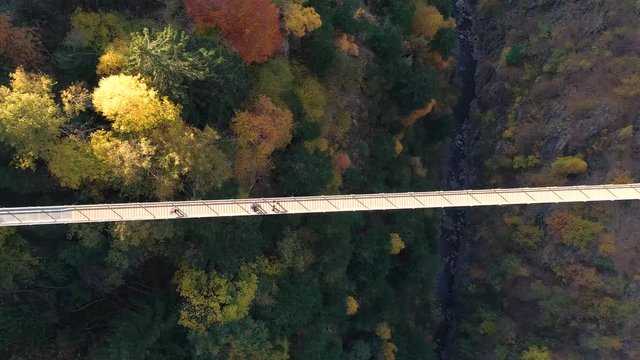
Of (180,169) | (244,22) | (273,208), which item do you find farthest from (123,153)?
(244,22)

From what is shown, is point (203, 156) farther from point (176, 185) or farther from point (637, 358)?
point (637, 358)

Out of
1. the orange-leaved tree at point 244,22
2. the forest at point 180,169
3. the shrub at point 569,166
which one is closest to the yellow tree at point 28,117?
the forest at point 180,169

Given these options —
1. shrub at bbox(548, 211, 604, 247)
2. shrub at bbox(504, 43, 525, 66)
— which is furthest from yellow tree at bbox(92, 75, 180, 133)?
shrub at bbox(504, 43, 525, 66)

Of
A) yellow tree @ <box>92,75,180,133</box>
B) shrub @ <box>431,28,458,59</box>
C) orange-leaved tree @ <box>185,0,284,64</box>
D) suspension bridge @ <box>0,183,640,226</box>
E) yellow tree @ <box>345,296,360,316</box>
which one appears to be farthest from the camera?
shrub @ <box>431,28,458,59</box>

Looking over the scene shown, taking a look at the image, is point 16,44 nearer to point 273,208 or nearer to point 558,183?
point 273,208

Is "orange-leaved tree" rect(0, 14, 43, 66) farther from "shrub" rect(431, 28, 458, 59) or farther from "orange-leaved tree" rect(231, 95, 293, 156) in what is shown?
"shrub" rect(431, 28, 458, 59)

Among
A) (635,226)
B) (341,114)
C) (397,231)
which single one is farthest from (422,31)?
(635,226)

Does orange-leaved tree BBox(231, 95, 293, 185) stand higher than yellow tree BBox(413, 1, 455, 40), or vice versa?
yellow tree BBox(413, 1, 455, 40)
